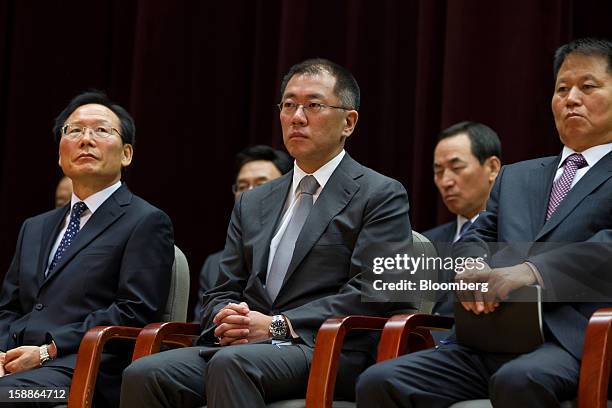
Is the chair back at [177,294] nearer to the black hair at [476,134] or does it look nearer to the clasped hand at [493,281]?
the clasped hand at [493,281]

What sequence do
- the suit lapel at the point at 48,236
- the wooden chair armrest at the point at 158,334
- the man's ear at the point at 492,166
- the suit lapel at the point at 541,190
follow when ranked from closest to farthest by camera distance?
the suit lapel at the point at 541,190
the wooden chair armrest at the point at 158,334
the suit lapel at the point at 48,236
the man's ear at the point at 492,166

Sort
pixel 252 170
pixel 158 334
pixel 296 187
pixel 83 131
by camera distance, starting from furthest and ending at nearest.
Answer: pixel 252 170 < pixel 83 131 < pixel 296 187 < pixel 158 334

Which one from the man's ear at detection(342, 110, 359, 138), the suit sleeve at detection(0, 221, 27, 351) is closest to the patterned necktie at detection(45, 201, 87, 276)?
the suit sleeve at detection(0, 221, 27, 351)

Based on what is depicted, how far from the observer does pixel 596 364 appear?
7.46ft

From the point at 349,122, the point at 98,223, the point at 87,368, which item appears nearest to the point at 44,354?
the point at 87,368

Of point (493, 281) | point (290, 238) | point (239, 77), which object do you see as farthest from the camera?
point (239, 77)

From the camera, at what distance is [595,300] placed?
247 centimetres

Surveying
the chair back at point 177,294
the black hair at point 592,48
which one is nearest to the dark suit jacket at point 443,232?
the chair back at point 177,294

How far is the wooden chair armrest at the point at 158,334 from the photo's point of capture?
2855mm

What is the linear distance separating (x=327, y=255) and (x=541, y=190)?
61 cm

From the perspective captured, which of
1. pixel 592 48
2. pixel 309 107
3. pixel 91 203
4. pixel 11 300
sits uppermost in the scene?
pixel 592 48

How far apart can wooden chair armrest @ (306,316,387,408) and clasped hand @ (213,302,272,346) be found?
235 mm

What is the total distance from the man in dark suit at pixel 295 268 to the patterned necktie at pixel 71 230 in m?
0.52

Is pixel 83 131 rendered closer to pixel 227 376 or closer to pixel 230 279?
pixel 230 279
